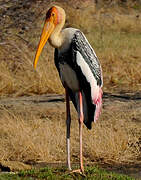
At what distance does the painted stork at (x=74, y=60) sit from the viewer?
5.92 meters

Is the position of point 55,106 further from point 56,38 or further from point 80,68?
point 56,38

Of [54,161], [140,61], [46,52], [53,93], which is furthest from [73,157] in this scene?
[140,61]

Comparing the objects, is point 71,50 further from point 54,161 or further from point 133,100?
point 133,100

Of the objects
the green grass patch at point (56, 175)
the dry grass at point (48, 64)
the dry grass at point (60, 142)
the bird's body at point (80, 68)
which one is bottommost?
the dry grass at point (48, 64)

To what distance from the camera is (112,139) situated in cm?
774

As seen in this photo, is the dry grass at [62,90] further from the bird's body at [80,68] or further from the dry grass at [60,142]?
the bird's body at [80,68]

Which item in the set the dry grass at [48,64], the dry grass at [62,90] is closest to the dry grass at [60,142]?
the dry grass at [62,90]

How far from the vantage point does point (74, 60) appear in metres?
5.94

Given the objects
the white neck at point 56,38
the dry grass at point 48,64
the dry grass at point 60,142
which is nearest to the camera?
the white neck at point 56,38

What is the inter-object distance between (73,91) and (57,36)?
657mm

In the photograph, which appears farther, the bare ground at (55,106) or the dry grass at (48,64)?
the dry grass at (48,64)

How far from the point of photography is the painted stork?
5922 millimetres

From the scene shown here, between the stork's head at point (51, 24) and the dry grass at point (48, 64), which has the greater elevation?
the stork's head at point (51, 24)

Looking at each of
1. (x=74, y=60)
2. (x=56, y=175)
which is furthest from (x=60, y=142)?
(x=74, y=60)
